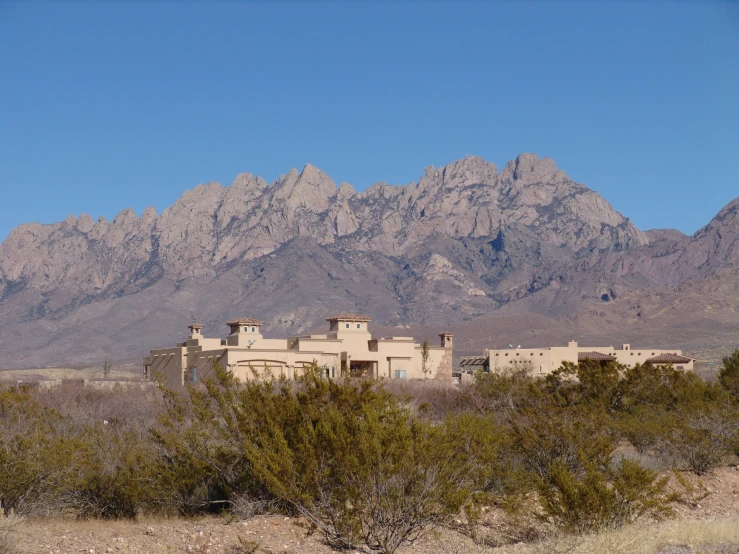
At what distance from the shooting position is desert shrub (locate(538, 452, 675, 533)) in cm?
1792

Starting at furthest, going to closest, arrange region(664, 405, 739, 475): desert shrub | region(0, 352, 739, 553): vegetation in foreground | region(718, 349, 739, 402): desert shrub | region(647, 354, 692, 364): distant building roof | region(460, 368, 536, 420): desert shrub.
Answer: region(647, 354, 692, 364): distant building roof < region(718, 349, 739, 402): desert shrub < region(460, 368, 536, 420): desert shrub < region(664, 405, 739, 475): desert shrub < region(0, 352, 739, 553): vegetation in foreground

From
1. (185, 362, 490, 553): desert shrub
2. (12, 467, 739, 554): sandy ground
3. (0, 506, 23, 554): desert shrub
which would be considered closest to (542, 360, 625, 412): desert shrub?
(12, 467, 739, 554): sandy ground

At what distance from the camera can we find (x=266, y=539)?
61.8ft

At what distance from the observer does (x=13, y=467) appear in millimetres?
21344

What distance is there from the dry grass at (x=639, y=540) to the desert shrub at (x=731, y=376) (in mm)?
19585

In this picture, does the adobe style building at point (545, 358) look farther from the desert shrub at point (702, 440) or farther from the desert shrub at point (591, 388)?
the desert shrub at point (702, 440)

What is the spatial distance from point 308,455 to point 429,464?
2.19m

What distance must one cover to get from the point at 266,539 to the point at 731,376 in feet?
90.8

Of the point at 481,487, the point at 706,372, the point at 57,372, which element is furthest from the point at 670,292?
the point at 481,487

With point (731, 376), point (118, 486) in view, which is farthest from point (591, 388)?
point (118, 486)

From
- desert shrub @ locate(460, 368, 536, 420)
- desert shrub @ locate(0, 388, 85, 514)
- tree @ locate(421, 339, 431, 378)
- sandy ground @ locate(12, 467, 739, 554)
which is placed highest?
tree @ locate(421, 339, 431, 378)

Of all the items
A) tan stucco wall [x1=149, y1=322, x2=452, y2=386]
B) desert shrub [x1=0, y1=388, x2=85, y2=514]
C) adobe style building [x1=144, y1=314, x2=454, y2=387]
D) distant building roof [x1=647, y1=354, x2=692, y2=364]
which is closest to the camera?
desert shrub [x1=0, y1=388, x2=85, y2=514]

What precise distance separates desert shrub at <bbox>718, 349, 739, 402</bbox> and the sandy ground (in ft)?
56.0

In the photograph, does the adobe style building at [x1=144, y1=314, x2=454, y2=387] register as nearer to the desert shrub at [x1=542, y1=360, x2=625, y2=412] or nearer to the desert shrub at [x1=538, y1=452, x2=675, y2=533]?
the desert shrub at [x1=542, y1=360, x2=625, y2=412]
